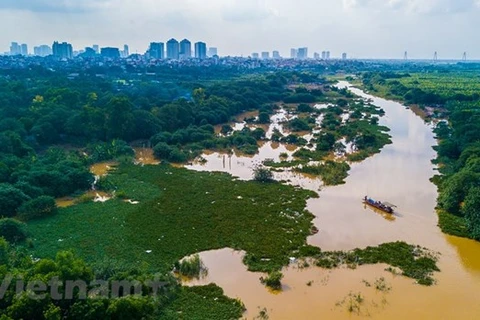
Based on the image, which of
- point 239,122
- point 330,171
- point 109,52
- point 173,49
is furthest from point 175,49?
point 330,171

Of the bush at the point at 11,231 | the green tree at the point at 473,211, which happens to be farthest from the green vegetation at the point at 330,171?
the bush at the point at 11,231

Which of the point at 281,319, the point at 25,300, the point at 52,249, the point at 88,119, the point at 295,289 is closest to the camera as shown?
the point at 25,300

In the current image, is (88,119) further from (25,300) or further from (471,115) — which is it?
(471,115)

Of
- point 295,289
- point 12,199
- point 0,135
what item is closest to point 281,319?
point 295,289

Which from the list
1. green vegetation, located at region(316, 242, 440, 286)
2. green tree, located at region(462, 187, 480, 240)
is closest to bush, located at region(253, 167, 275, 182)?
green vegetation, located at region(316, 242, 440, 286)

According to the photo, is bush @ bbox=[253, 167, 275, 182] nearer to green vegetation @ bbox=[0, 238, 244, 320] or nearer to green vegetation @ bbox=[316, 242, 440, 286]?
green vegetation @ bbox=[316, 242, 440, 286]

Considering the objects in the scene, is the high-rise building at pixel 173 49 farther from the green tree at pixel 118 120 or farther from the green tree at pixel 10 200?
the green tree at pixel 10 200
